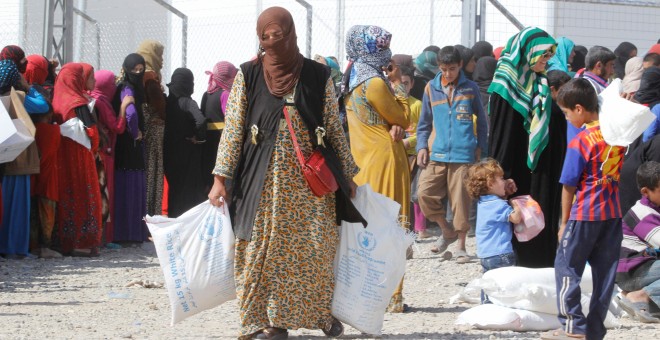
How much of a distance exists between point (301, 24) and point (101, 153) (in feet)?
11.4

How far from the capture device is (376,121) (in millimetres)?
7215

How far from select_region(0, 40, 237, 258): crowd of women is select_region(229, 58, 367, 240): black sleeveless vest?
430 centimetres

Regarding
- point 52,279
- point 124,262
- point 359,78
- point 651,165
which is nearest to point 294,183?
point 359,78

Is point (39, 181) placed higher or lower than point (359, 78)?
lower

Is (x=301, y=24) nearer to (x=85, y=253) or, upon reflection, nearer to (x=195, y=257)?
(x=85, y=253)

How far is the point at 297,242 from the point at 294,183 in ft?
1.02

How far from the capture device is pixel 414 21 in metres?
12.7

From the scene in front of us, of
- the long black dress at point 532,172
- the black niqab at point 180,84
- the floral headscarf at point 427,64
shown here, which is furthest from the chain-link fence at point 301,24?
the long black dress at point 532,172

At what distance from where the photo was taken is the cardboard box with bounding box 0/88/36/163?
26.6 ft

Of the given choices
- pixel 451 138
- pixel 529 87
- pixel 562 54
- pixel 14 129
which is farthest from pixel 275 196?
pixel 562 54

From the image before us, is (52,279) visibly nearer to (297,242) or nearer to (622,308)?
(297,242)

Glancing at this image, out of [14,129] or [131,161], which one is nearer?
[14,129]

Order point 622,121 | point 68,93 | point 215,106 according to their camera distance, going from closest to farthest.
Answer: point 622,121, point 68,93, point 215,106

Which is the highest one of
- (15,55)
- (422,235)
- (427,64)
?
(427,64)
